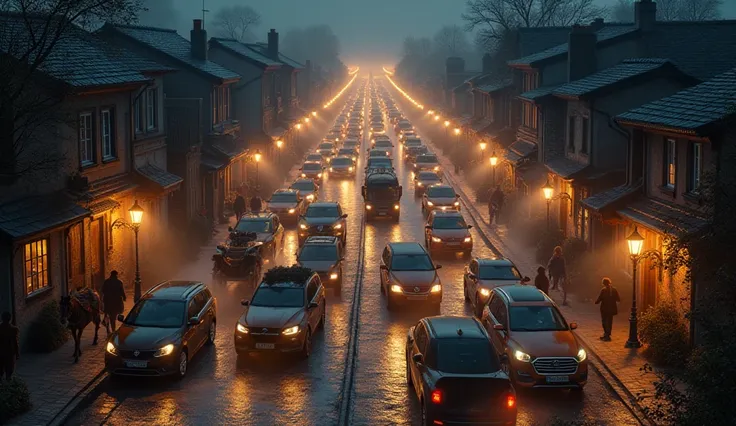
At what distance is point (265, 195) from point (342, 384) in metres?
35.9

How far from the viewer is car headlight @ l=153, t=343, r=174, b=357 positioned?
2078 centimetres

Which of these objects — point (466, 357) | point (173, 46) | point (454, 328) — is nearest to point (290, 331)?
point (454, 328)

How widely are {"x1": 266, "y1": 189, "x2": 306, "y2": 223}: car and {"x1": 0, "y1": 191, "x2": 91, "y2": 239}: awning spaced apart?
2022cm

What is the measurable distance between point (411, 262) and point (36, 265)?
35.9 feet

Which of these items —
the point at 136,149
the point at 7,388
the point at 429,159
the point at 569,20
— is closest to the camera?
the point at 7,388

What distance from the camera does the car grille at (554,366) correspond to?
65.3ft

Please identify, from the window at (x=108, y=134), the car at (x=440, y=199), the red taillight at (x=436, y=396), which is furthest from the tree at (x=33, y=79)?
the car at (x=440, y=199)

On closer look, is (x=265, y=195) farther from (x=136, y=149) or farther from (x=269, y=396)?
(x=269, y=396)

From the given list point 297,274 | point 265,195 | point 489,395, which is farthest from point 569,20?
point 489,395

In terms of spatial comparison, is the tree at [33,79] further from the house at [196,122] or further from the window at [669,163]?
the window at [669,163]

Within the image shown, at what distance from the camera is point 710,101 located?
940 inches

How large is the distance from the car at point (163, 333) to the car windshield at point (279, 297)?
4.11 feet

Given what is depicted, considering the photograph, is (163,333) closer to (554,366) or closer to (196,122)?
(554,366)

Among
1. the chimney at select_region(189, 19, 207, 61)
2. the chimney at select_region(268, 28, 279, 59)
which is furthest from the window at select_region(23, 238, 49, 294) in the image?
the chimney at select_region(268, 28, 279, 59)
